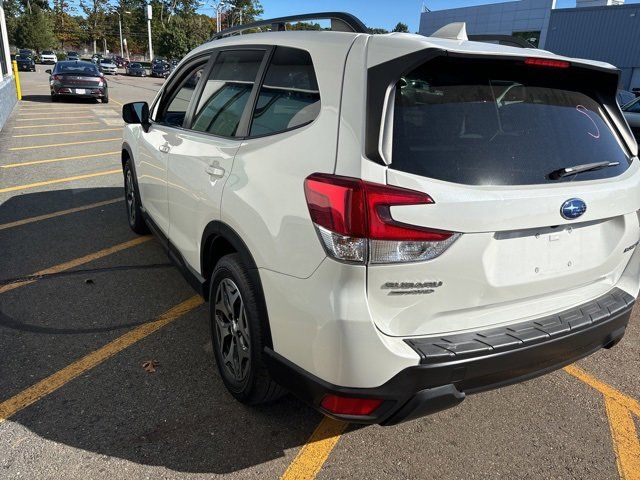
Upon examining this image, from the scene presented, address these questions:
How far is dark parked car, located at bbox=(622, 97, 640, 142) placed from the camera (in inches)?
339

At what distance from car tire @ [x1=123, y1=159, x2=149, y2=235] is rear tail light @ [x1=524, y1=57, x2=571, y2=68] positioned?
145 inches

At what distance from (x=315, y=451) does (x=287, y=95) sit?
5.64ft

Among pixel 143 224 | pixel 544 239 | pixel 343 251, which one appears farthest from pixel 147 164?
pixel 544 239

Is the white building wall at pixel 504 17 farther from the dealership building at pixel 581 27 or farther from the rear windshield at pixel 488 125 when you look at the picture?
the rear windshield at pixel 488 125

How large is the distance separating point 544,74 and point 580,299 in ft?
3.41

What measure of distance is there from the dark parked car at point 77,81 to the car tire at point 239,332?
1944 centimetres

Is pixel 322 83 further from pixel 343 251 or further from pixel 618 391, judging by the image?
pixel 618 391

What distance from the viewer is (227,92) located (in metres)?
3.07

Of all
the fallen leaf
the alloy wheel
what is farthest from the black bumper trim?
the fallen leaf

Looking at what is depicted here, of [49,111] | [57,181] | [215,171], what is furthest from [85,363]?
[49,111]

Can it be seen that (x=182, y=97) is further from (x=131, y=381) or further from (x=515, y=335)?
(x=515, y=335)

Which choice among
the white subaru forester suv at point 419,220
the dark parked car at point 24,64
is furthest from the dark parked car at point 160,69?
the white subaru forester suv at point 419,220

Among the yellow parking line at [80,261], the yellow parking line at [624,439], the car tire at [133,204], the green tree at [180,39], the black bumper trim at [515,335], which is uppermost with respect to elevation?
the green tree at [180,39]

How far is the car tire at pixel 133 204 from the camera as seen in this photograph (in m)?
4.90
